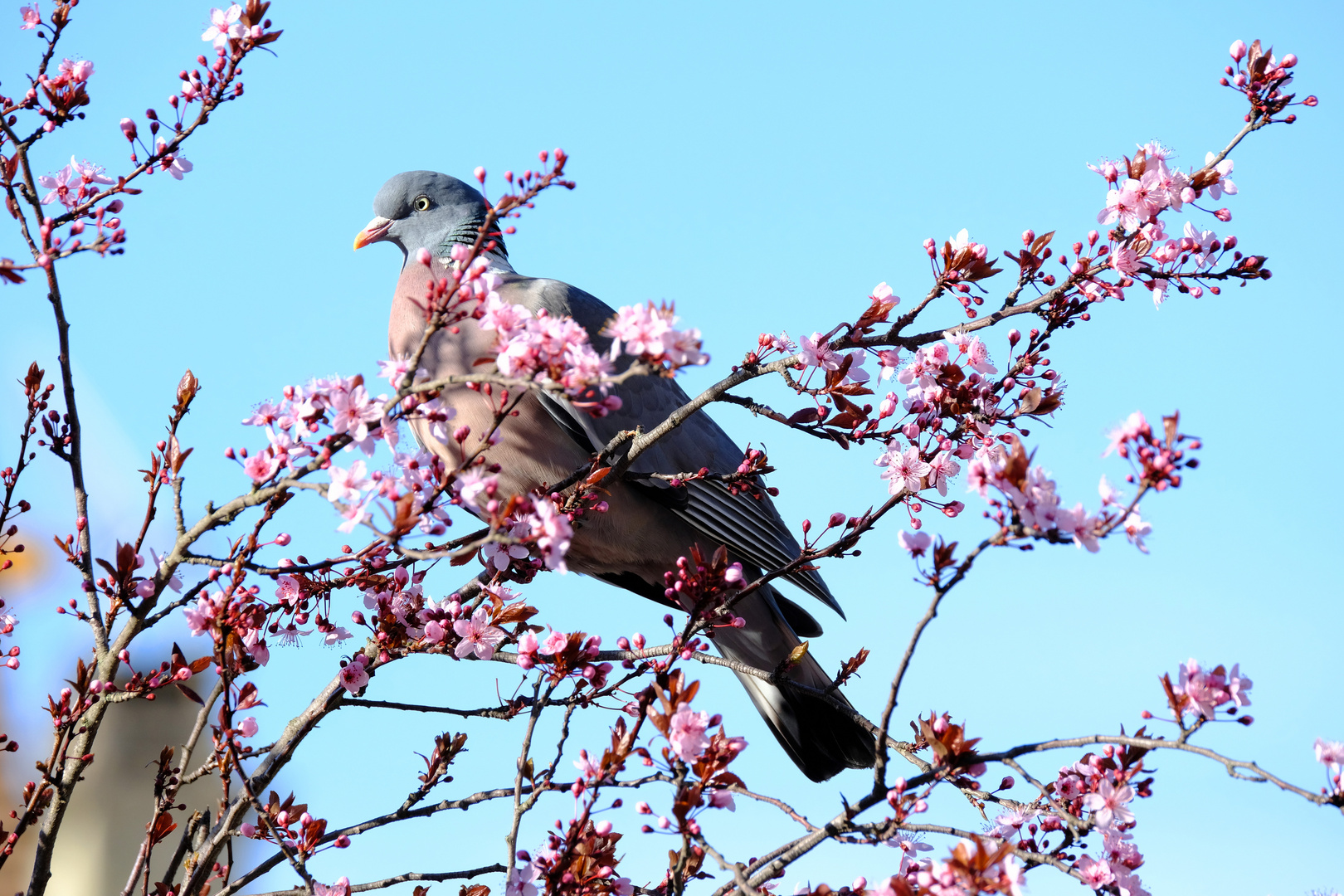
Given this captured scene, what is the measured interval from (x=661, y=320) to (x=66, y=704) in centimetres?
162

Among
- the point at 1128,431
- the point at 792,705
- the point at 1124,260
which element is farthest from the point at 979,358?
the point at 792,705

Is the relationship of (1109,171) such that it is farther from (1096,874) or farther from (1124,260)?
(1096,874)

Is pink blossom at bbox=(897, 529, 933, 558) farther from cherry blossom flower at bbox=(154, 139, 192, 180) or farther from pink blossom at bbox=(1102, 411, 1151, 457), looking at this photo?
cherry blossom flower at bbox=(154, 139, 192, 180)

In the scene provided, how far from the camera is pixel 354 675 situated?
254 centimetres

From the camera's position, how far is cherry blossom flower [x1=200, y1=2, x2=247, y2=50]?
221 centimetres

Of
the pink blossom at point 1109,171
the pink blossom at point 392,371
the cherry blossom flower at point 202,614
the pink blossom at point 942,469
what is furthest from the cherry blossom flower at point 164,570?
the pink blossom at point 1109,171

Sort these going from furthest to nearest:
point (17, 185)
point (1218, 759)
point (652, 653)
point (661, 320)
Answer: point (652, 653) → point (17, 185) → point (1218, 759) → point (661, 320)

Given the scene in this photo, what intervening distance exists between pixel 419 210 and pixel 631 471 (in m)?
1.56

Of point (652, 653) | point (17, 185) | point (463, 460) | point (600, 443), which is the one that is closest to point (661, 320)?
point (463, 460)

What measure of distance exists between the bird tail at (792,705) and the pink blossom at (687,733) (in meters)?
1.93

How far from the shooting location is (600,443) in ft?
11.4

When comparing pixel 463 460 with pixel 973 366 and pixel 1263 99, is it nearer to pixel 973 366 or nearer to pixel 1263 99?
pixel 973 366

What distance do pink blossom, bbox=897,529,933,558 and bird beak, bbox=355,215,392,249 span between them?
3137mm

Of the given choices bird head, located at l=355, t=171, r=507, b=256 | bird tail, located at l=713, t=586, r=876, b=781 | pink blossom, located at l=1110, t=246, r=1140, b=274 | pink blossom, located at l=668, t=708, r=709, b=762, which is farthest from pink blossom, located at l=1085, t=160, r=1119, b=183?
bird head, located at l=355, t=171, r=507, b=256
